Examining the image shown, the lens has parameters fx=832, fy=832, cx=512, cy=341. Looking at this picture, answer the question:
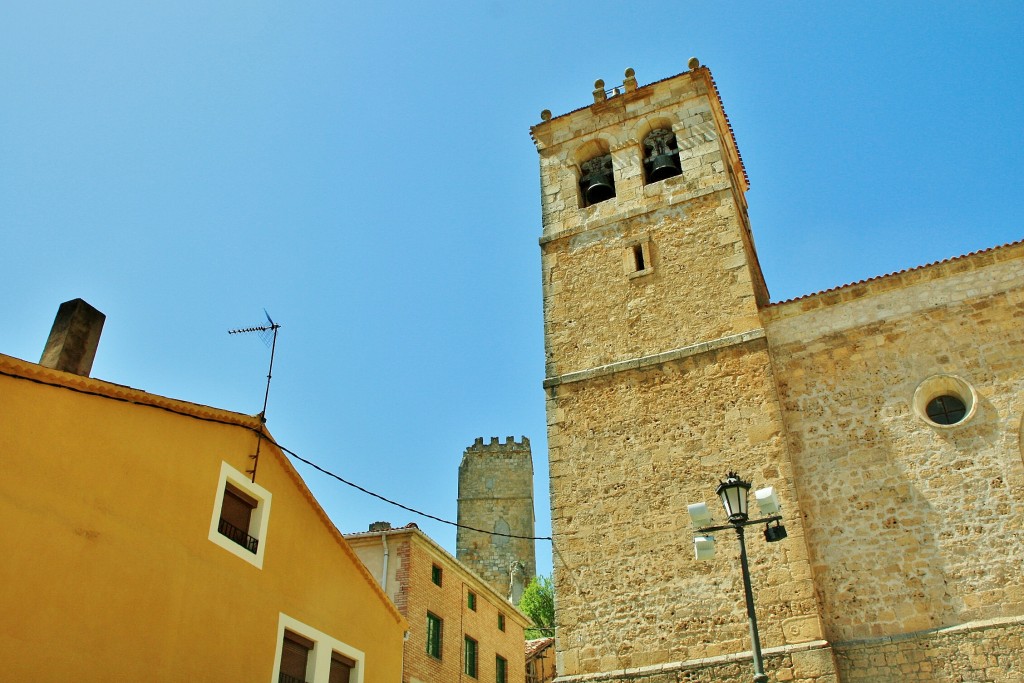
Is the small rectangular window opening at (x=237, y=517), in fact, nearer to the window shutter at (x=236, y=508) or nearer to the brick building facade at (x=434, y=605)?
the window shutter at (x=236, y=508)

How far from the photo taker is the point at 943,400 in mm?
11523

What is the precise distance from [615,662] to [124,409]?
714 cm

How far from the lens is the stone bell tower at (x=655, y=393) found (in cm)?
1130

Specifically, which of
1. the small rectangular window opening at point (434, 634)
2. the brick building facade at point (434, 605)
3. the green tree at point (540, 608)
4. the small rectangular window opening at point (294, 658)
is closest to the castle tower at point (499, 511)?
the green tree at point (540, 608)

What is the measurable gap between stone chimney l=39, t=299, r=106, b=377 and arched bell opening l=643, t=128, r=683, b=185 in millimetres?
10053

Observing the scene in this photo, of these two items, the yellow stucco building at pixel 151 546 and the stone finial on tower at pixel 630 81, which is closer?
the yellow stucco building at pixel 151 546

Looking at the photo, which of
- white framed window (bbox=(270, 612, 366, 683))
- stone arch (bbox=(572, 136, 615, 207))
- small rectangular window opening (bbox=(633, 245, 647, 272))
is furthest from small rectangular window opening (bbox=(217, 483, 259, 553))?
stone arch (bbox=(572, 136, 615, 207))

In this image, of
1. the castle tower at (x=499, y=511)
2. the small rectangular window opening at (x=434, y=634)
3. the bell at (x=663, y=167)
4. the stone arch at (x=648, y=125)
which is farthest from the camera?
the castle tower at (x=499, y=511)

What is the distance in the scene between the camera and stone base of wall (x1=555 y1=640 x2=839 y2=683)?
10.2 metres

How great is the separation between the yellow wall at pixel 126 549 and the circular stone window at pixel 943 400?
29.4ft

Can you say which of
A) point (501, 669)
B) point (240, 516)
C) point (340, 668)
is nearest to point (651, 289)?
point (240, 516)

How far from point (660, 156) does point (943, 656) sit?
389 inches

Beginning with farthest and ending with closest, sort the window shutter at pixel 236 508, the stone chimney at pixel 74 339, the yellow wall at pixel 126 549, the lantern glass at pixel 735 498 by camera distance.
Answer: the window shutter at pixel 236 508, the stone chimney at pixel 74 339, the lantern glass at pixel 735 498, the yellow wall at pixel 126 549

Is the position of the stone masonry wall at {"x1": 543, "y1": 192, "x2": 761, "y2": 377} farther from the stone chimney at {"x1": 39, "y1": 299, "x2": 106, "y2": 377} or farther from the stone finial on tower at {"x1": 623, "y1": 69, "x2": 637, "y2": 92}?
the stone chimney at {"x1": 39, "y1": 299, "x2": 106, "y2": 377}
